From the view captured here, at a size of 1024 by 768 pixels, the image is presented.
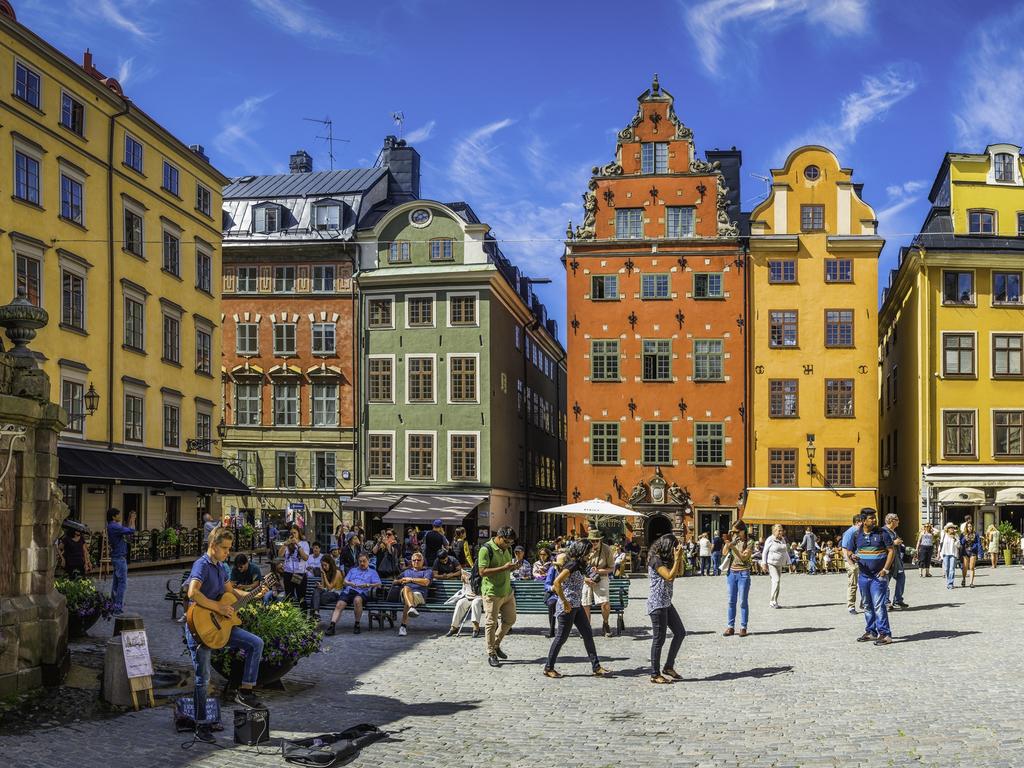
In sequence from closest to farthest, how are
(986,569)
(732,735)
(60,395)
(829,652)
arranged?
(732,735) < (829,652) < (60,395) < (986,569)

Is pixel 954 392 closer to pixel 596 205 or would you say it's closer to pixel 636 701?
pixel 596 205

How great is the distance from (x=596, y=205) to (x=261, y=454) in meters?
17.8

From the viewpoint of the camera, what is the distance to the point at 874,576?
1780 cm

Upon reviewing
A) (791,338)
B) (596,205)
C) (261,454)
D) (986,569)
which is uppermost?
(596,205)

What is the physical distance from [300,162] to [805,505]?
3338 cm

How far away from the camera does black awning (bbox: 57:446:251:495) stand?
3384 cm

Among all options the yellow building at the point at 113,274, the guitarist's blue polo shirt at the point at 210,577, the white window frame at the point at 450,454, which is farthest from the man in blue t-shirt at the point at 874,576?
the white window frame at the point at 450,454

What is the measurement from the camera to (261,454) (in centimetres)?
5175

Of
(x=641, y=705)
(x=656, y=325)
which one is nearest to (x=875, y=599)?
(x=641, y=705)

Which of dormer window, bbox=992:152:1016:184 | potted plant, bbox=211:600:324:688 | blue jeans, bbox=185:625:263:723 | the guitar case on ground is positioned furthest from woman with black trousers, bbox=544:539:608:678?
dormer window, bbox=992:152:1016:184

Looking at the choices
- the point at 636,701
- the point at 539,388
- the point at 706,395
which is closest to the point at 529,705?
the point at 636,701

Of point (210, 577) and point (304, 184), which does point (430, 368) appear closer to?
point (304, 184)

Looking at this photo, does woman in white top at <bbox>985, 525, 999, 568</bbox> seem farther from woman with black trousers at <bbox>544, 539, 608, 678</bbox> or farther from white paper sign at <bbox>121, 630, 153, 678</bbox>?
white paper sign at <bbox>121, 630, 153, 678</bbox>

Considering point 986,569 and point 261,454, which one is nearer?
point 986,569
